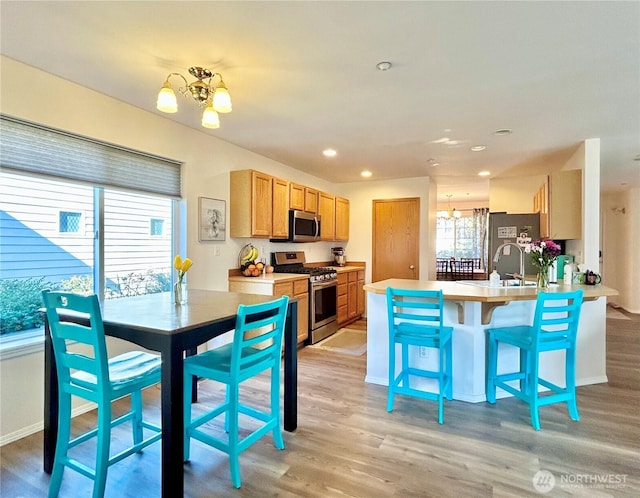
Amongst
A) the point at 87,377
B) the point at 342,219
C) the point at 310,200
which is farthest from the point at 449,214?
the point at 87,377

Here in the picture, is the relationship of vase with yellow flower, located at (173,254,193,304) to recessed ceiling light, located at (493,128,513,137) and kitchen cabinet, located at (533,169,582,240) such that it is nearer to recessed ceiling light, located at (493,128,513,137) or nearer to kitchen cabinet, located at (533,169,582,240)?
recessed ceiling light, located at (493,128,513,137)

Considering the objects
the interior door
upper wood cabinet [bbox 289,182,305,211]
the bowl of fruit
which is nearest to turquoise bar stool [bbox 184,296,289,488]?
the bowl of fruit

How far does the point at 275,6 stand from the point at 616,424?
3.49m

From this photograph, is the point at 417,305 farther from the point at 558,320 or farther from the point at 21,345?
the point at 21,345

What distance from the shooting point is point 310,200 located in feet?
17.1

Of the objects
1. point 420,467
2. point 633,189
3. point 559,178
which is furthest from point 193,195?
point 633,189

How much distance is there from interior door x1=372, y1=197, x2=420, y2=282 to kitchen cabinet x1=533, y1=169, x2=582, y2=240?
7.33 feet

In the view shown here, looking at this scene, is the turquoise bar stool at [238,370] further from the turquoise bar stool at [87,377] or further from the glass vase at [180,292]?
the glass vase at [180,292]

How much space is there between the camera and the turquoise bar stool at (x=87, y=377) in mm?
1683

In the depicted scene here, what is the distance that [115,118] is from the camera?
2.87 m

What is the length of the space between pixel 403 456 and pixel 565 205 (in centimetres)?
326

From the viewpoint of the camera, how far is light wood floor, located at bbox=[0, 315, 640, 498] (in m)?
1.86

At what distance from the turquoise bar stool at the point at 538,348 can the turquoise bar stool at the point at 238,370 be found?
5.77 ft

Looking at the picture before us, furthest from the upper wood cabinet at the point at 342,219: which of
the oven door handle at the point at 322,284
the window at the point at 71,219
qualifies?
the window at the point at 71,219
